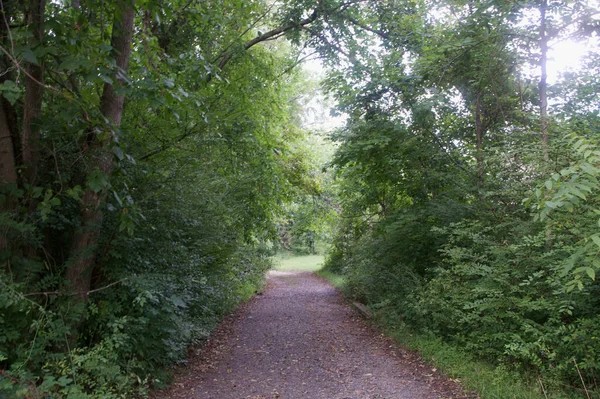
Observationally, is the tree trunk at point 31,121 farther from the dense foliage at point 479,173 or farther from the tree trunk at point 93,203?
the dense foliage at point 479,173

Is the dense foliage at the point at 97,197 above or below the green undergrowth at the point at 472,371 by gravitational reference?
above

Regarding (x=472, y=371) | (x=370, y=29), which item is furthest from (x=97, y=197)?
(x=370, y=29)

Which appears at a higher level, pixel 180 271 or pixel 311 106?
pixel 311 106

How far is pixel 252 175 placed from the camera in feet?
36.8

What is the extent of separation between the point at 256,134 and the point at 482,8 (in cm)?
521

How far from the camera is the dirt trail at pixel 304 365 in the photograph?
19.5 feet

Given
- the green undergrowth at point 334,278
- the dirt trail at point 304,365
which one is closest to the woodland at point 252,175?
the dirt trail at point 304,365

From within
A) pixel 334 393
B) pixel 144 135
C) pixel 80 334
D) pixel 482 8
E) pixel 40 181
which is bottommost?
pixel 334 393

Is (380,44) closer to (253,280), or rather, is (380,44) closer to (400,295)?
(400,295)

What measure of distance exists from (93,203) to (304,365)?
4348 millimetres

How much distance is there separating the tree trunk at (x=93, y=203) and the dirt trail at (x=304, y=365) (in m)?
1.85

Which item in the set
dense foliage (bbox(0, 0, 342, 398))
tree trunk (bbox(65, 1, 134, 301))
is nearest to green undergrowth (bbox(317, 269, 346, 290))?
dense foliage (bbox(0, 0, 342, 398))

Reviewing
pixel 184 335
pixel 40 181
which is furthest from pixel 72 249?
pixel 184 335

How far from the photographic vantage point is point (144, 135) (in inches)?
245
